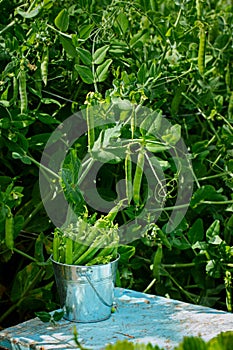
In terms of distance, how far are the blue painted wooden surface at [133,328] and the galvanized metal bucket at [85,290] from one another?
22 mm

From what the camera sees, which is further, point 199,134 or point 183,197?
point 199,134

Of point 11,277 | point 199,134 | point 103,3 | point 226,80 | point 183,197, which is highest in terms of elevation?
point 103,3

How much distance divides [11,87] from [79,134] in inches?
9.2

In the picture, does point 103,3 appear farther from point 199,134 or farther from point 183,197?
point 183,197

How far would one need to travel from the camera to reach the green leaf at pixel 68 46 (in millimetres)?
1736

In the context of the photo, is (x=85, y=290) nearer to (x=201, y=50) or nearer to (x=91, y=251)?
(x=91, y=251)

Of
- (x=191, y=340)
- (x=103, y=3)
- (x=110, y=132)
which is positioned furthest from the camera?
(x=103, y=3)

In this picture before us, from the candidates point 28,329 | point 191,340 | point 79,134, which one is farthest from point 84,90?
point 191,340

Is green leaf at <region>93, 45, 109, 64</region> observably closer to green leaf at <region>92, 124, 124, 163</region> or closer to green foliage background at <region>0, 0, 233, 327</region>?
green foliage background at <region>0, 0, 233, 327</region>

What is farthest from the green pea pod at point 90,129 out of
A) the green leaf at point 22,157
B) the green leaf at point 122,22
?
the green leaf at point 122,22

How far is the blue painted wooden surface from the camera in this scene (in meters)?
1.32

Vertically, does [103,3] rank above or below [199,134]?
above

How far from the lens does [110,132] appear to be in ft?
5.16

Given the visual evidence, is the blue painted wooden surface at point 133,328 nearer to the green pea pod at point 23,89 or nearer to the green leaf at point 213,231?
the green leaf at point 213,231
